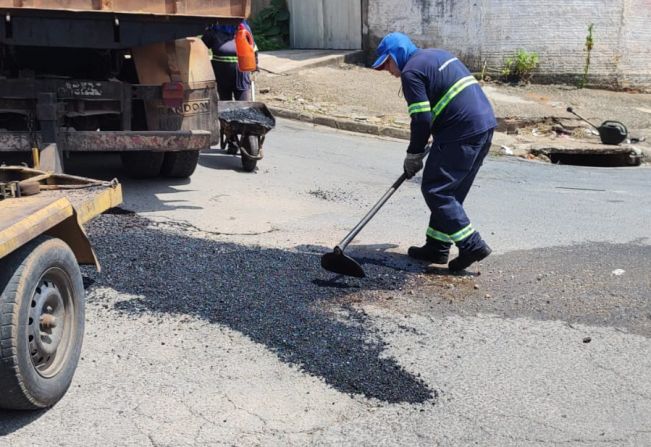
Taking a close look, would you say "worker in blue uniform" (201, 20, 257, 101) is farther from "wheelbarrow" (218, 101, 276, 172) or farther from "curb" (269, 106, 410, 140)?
"curb" (269, 106, 410, 140)

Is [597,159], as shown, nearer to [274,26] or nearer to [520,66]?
[520,66]

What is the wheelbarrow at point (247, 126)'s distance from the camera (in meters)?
8.78

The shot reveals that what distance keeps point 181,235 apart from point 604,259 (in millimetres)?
3074

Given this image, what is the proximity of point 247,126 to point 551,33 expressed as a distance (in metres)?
7.91

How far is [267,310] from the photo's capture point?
16.3 ft

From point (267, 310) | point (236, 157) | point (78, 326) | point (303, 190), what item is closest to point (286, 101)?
point (236, 157)

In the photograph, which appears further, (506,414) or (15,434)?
(506,414)

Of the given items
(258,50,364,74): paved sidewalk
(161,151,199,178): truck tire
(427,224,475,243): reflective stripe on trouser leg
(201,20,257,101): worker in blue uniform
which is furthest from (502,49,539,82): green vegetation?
(427,224,475,243): reflective stripe on trouser leg

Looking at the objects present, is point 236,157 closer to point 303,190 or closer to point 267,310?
point 303,190

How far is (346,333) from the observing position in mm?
4734

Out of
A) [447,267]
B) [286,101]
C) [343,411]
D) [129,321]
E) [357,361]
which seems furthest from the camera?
[286,101]

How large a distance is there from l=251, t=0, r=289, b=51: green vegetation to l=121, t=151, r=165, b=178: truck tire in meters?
9.41

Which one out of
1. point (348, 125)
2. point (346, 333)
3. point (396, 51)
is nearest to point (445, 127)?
point (396, 51)

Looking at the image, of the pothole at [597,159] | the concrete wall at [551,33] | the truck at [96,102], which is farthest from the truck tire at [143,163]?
the concrete wall at [551,33]
